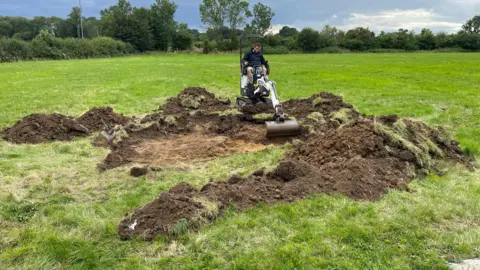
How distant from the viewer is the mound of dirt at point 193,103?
12.9m

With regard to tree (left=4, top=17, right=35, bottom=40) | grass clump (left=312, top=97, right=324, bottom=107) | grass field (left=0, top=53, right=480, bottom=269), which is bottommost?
grass field (left=0, top=53, right=480, bottom=269)

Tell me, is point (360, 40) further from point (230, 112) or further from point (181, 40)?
point (230, 112)

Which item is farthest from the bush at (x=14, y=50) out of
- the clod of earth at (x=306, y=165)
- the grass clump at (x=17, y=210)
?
the grass clump at (x=17, y=210)

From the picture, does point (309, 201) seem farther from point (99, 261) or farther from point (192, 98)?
point (192, 98)

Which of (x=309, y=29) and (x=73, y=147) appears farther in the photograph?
(x=309, y=29)

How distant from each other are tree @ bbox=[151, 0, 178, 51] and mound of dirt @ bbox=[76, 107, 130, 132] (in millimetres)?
73494

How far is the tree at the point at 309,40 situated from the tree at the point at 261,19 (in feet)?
65.3

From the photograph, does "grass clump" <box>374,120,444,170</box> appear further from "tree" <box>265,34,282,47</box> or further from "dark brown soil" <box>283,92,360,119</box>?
"tree" <box>265,34,282,47</box>

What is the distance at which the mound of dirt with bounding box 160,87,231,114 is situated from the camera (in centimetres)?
1291

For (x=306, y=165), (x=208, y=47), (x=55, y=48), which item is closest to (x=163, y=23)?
(x=208, y=47)

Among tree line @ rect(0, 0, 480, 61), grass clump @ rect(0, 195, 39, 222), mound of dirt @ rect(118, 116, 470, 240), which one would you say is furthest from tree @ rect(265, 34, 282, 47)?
grass clump @ rect(0, 195, 39, 222)

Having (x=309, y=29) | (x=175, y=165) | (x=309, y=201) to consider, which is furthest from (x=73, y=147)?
(x=309, y=29)

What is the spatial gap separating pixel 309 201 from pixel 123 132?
18.7 ft

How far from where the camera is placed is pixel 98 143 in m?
9.01
